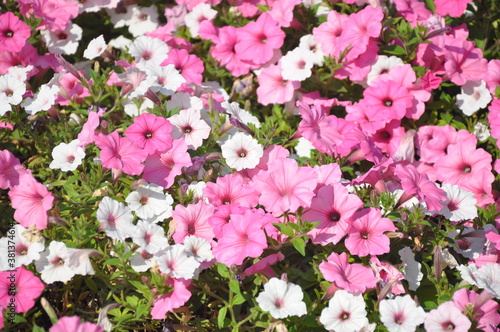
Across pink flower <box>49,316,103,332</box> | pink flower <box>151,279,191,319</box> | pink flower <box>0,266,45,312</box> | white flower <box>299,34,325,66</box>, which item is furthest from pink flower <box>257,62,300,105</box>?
pink flower <box>49,316,103,332</box>

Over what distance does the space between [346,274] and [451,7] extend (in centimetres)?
177

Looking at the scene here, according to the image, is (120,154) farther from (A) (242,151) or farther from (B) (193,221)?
(A) (242,151)

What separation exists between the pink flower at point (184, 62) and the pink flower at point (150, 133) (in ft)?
2.24

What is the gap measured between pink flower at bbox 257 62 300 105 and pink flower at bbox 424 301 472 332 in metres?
1.51

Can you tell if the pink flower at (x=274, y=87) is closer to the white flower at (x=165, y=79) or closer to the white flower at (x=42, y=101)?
the white flower at (x=165, y=79)

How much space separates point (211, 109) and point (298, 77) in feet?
1.84

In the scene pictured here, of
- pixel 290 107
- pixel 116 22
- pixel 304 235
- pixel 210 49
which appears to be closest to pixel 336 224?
pixel 304 235

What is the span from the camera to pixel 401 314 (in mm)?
2275

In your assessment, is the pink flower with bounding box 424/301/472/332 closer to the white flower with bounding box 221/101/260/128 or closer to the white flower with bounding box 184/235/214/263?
the white flower with bounding box 184/235/214/263

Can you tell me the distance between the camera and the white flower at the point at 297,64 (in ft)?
10.7

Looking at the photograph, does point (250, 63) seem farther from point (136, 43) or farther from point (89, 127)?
point (89, 127)

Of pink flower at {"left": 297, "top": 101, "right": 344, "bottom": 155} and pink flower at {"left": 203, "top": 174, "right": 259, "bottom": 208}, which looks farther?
pink flower at {"left": 297, "top": 101, "right": 344, "bottom": 155}

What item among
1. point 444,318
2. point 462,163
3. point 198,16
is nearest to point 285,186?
point 444,318

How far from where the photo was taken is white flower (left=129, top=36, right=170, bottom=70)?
3279 millimetres
